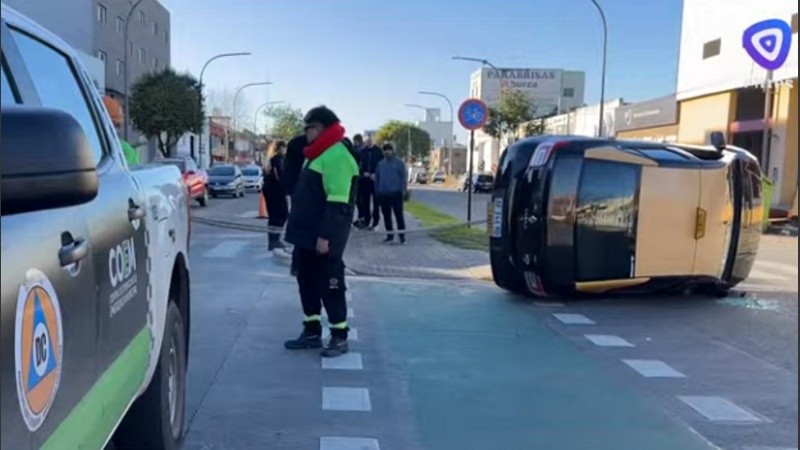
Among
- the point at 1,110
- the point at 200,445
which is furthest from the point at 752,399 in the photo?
the point at 1,110

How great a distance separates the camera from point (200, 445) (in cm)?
401

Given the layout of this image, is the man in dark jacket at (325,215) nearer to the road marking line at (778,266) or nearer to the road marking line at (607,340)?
the road marking line at (607,340)

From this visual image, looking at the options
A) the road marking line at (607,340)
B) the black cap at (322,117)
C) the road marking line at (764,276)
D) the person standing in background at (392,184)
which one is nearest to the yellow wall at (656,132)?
Answer: the person standing in background at (392,184)

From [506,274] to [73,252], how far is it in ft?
22.7

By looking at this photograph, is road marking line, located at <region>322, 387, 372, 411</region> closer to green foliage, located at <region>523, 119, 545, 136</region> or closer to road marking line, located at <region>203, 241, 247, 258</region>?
road marking line, located at <region>203, 241, 247, 258</region>

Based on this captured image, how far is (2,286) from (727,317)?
25.2ft

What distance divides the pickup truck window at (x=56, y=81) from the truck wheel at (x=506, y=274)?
5.86 m

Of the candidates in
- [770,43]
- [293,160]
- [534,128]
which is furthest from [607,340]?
[534,128]

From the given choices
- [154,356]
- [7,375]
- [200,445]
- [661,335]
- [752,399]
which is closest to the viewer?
[7,375]

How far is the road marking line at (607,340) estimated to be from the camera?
6527mm

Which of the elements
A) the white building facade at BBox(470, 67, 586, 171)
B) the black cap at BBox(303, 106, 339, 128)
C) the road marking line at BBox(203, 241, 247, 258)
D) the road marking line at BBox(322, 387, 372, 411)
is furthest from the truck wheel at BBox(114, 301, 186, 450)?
the white building facade at BBox(470, 67, 586, 171)

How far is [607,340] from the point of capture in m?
Result: 6.68

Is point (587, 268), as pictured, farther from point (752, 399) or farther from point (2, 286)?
point (2, 286)

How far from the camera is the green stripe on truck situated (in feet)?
6.25
